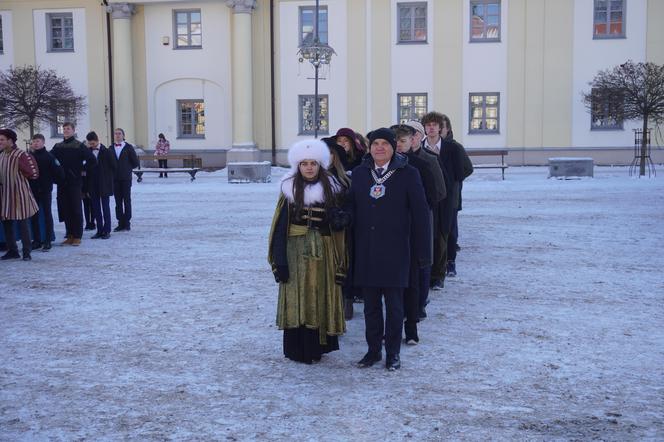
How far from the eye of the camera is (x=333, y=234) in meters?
5.92

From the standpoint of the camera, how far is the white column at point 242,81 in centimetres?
3306

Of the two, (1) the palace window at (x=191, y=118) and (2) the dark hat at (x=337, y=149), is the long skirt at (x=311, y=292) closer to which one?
(2) the dark hat at (x=337, y=149)

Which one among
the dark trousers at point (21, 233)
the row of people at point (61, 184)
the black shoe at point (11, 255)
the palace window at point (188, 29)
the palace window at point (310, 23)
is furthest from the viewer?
the palace window at point (188, 29)

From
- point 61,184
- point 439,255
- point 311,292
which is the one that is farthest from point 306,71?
point 311,292

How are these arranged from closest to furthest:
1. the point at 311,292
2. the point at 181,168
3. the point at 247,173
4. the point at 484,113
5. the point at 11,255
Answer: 1. the point at 311,292
2. the point at 11,255
3. the point at 247,173
4. the point at 181,168
5. the point at 484,113

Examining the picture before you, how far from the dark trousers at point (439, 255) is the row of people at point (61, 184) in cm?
582

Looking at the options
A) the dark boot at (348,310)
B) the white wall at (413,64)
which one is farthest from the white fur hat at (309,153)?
the white wall at (413,64)

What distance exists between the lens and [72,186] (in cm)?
1235

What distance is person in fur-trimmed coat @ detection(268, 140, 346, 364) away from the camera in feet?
19.3

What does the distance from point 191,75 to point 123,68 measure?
115 inches

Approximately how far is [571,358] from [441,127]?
3.51m

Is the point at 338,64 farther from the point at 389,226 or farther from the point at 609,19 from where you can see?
the point at 389,226

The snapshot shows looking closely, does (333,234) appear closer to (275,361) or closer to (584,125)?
(275,361)

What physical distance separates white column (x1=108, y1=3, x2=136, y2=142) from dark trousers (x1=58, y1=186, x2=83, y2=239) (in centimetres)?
2250
